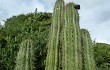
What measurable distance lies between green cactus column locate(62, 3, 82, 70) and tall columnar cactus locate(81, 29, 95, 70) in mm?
204

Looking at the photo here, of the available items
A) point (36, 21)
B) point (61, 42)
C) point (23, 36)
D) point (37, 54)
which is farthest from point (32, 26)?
point (61, 42)

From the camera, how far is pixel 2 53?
1032 centimetres

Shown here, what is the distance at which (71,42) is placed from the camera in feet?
21.7

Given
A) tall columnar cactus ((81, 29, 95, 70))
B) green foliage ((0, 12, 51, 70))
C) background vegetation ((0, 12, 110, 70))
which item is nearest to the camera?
tall columnar cactus ((81, 29, 95, 70))

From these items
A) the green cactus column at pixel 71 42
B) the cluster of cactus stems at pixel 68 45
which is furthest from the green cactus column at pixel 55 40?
the green cactus column at pixel 71 42

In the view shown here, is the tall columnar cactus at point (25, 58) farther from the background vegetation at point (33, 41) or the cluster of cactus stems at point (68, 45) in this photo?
the background vegetation at point (33, 41)

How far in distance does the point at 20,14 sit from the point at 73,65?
1047 cm

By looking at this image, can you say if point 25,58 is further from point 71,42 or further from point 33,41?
point 33,41

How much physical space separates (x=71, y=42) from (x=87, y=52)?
48 cm

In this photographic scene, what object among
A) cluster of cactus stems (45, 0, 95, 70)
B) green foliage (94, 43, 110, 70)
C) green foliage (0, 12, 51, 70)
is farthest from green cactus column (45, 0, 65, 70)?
green foliage (94, 43, 110, 70)

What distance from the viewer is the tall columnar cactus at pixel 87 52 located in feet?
21.8

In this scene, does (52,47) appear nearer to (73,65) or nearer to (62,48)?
(62,48)

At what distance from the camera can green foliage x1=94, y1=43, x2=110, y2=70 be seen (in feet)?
41.2

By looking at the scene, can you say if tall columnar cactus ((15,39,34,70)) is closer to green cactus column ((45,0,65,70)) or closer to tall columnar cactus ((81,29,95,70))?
green cactus column ((45,0,65,70))
